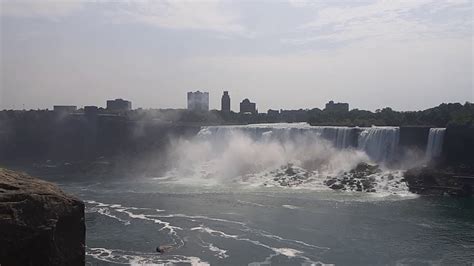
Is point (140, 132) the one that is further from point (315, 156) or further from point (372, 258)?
point (372, 258)

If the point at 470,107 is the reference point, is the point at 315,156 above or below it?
below

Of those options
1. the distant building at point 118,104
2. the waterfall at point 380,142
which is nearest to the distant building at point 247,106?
the distant building at point 118,104

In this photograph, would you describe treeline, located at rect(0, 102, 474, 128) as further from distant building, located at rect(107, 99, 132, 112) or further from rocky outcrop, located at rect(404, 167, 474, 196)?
distant building, located at rect(107, 99, 132, 112)

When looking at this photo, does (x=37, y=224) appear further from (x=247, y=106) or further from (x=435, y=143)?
→ (x=247, y=106)

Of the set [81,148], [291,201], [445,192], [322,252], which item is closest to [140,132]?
[81,148]

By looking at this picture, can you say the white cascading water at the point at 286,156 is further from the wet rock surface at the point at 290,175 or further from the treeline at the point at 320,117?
the treeline at the point at 320,117

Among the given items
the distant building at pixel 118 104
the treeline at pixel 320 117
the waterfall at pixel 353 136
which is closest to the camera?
the waterfall at pixel 353 136

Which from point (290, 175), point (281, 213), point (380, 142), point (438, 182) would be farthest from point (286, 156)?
point (281, 213)
